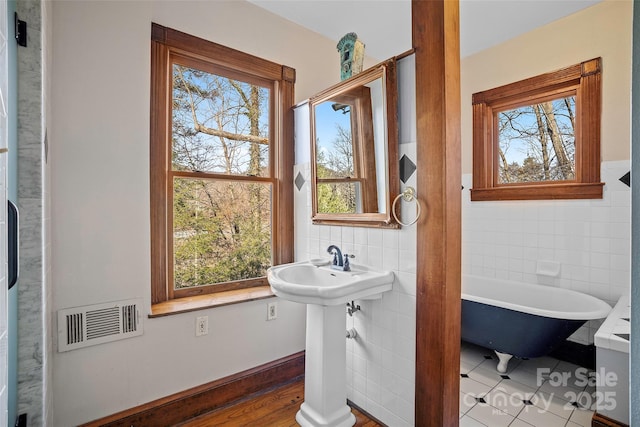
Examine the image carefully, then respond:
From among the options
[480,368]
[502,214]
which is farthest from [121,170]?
[502,214]

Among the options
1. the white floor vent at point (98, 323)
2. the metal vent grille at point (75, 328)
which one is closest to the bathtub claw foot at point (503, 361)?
the white floor vent at point (98, 323)

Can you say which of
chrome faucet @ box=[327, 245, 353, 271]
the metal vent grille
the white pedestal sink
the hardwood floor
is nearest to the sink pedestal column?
the white pedestal sink

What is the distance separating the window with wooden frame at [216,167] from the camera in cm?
194

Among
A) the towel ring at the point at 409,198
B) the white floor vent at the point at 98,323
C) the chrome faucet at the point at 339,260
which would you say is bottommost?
the white floor vent at the point at 98,323

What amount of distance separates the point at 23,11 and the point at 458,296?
7.09 feet

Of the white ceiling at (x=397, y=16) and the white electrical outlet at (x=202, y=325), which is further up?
the white ceiling at (x=397, y=16)

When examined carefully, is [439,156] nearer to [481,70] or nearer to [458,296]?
[458,296]

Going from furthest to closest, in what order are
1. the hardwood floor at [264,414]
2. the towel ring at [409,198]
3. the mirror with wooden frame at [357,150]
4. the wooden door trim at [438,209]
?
the hardwood floor at [264,414], the mirror with wooden frame at [357,150], the towel ring at [409,198], the wooden door trim at [438,209]

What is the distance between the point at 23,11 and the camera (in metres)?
1.21

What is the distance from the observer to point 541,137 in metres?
2.79

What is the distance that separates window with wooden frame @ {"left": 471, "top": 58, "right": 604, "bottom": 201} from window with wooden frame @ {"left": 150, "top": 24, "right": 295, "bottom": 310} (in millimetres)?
1903

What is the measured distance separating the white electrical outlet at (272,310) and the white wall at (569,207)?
1.95 meters

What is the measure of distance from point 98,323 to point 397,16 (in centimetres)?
273

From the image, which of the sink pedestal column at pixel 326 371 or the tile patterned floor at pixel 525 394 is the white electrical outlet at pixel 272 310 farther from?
the tile patterned floor at pixel 525 394
